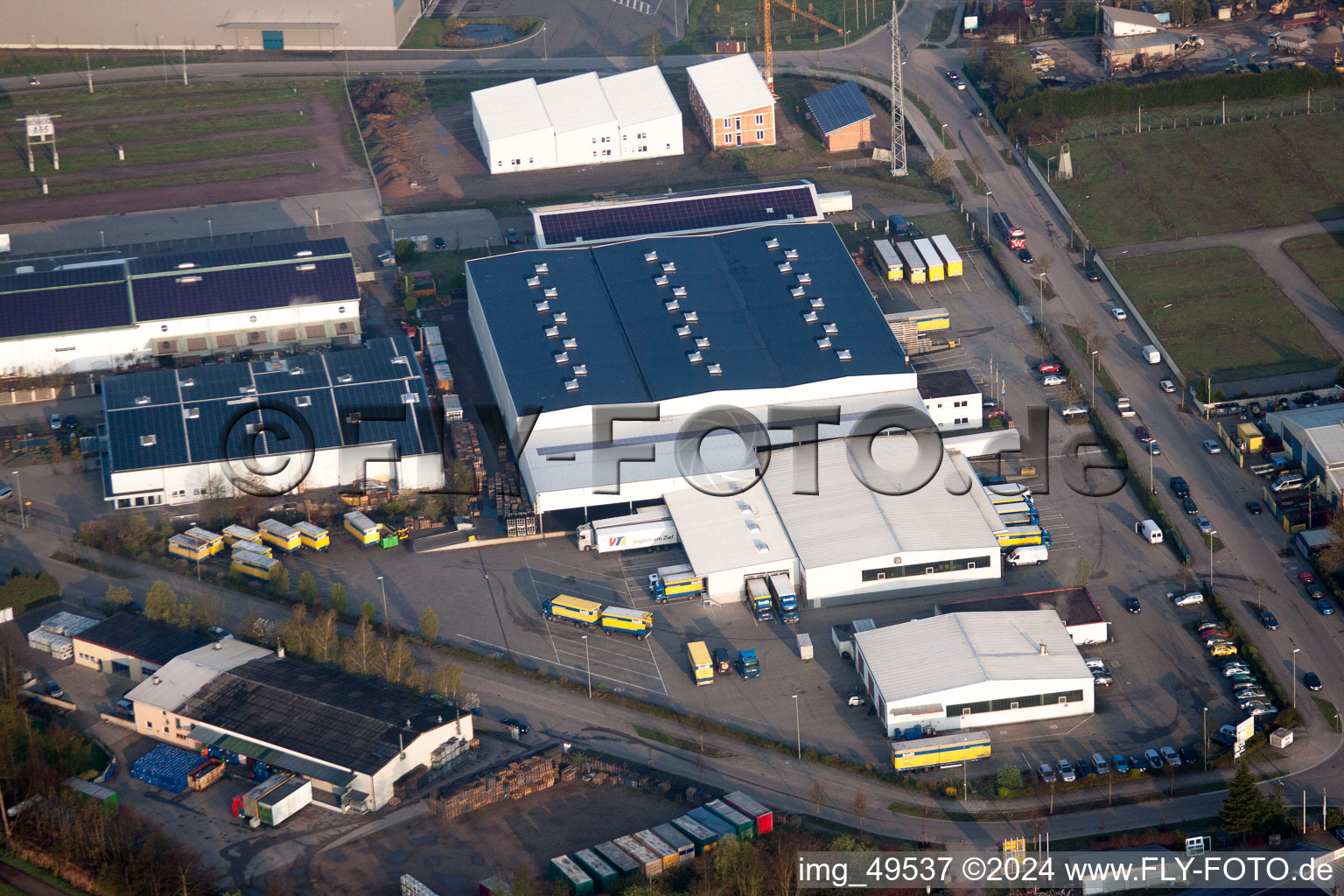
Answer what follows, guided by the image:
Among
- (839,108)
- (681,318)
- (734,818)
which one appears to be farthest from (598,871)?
(839,108)

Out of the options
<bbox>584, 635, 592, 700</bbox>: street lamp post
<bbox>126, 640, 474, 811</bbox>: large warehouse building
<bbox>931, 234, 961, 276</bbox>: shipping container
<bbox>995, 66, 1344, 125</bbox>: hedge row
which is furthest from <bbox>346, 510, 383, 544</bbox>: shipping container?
<bbox>995, 66, 1344, 125</bbox>: hedge row

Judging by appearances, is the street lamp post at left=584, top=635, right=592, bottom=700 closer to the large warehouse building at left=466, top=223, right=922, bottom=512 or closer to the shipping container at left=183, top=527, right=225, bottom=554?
the large warehouse building at left=466, top=223, right=922, bottom=512

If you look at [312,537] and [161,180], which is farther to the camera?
[161,180]

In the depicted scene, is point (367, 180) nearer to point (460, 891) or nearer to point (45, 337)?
point (45, 337)

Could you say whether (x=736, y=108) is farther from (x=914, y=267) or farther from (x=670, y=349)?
(x=670, y=349)

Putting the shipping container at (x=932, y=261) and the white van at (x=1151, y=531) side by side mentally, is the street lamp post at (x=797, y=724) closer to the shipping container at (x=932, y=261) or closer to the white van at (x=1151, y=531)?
the white van at (x=1151, y=531)
